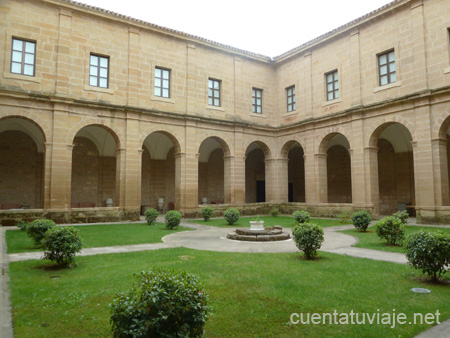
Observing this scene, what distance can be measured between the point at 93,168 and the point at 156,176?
418cm

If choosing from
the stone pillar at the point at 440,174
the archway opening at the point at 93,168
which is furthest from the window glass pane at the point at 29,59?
the stone pillar at the point at 440,174

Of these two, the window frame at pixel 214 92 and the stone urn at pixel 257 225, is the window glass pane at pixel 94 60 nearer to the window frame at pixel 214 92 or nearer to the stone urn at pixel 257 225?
the window frame at pixel 214 92

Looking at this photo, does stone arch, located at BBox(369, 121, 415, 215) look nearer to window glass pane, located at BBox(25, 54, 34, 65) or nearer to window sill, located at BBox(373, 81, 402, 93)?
window sill, located at BBox(373, 81, 402, 93)

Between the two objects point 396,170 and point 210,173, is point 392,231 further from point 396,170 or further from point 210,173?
point 210,173

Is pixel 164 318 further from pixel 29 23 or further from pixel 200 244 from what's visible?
pixel 29 23

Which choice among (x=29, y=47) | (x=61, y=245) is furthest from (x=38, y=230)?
(x=29, y=47)

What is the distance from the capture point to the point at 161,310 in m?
2.61

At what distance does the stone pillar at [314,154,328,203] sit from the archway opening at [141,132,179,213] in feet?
31.6

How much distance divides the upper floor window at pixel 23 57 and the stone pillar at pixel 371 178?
16694 mm

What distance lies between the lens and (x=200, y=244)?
29.8 ft

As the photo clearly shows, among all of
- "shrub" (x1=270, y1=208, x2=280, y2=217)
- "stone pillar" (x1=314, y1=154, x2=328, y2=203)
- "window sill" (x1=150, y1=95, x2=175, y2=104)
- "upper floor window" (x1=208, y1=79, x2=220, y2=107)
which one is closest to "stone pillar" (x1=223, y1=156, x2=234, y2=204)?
"shrub" (x1=270, y1=208, x2=280, y2=217)

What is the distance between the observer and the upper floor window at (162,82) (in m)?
17.3

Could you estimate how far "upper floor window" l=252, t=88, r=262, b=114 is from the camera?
68.5 feet

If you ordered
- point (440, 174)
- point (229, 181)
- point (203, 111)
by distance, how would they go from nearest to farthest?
point (440, 174), point (203, 111), point (229, 181)
